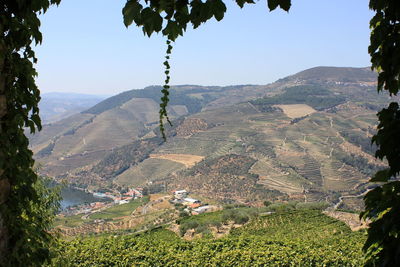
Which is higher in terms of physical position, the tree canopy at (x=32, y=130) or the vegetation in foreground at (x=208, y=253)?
the tree canopy at (x=32, y=130)

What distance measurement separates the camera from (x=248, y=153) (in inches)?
4195

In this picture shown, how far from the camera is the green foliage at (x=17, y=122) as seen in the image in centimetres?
242

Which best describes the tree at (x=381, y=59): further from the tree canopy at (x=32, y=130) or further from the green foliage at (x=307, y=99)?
the green foliage at (x=307, y=99)

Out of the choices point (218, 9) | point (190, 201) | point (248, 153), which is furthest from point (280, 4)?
point (248, 153)

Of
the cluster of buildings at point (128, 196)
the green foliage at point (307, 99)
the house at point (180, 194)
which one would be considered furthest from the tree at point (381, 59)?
the green foliage at point (307, 99)

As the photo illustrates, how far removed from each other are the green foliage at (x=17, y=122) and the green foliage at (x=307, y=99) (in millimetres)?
154227

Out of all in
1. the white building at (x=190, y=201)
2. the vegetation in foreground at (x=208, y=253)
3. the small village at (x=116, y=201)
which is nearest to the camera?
the vegetation in foreground at (x=208, y=253)

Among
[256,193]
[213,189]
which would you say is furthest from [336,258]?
[213,189]

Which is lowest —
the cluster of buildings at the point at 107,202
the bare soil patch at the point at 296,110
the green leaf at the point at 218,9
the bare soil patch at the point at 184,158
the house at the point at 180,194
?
the cluster of buildings at the point at 107,202

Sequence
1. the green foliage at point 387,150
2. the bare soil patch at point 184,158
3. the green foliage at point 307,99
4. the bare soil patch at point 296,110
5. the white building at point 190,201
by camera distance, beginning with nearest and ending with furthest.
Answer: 1. the green foliage at point 387,150
2. the white building at point 190,201
3. the bare soil patch at point 184,158
4. the bare soil patch at point 296,110
5. the green foliage at point 307,99

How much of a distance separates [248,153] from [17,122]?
105 m

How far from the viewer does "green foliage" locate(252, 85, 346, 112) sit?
16275 cm

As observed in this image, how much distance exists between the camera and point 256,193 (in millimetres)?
79375

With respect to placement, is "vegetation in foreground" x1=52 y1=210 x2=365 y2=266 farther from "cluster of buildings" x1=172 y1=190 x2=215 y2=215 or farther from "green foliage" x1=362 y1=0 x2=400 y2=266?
"cluster of buildings" x1=172 y1=190 x2=215 y2=215
